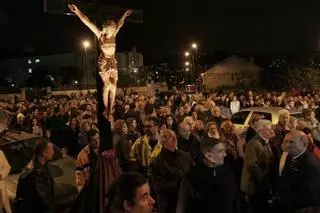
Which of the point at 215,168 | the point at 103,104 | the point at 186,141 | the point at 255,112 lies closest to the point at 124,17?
the point at 103,104

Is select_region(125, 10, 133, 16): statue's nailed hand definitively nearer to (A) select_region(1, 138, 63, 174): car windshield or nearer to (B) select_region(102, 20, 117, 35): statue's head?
(B) select_region(102, 20, 117, 35): statue's head

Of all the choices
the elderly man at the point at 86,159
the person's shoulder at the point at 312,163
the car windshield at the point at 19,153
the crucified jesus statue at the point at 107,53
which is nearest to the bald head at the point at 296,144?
the person's shoulder at the point at 312,163

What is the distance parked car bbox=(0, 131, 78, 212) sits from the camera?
7.46 metres

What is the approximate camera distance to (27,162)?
8.50 metres

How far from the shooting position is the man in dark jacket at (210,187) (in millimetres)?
5207

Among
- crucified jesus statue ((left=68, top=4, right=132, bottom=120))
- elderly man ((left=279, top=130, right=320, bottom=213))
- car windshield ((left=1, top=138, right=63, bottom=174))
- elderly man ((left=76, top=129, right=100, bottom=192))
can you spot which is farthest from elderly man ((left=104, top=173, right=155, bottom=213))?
car windshield ((left=1, top=138, right=63, bottom=174))

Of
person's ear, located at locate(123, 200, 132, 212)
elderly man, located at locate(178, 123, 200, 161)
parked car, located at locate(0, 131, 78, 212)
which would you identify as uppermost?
person's ear, located at locate(123, 200, 132, 212)

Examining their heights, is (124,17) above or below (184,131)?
above

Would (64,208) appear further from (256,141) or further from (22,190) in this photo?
(256,141)

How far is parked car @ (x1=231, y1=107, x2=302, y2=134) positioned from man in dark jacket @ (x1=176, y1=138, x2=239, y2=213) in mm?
8291

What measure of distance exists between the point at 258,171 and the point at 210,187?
224 centimetres

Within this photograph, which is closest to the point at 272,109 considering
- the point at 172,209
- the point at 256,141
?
the point at 256,141

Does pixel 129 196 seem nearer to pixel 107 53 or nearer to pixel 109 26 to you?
pixel 109 26

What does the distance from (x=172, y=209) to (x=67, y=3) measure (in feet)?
9.69
